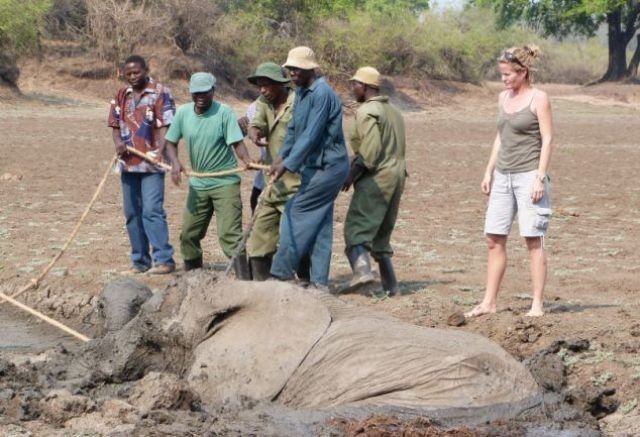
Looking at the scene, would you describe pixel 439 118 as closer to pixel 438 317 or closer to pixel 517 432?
pixel 438 317

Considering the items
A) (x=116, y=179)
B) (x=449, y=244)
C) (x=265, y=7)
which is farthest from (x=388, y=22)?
(x=449, y=244)

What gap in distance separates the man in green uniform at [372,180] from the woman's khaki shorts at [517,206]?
1197mm

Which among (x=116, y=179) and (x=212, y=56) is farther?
(x=212, y=56)

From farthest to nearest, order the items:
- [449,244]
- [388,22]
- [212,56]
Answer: [388,22], [212,56], [449,244]

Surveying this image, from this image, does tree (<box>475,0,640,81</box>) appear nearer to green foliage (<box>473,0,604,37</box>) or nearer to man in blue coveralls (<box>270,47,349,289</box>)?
green foliage (<box>473,0,604,37</box>)

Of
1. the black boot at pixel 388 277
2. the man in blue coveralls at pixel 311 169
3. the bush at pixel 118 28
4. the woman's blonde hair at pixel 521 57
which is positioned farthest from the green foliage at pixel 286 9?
the woman's blonde hair at pixel 521 57

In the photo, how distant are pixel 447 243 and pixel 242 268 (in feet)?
9.45

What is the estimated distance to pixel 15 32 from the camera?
2867 cm

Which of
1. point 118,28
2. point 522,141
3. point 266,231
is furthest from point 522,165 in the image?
point 118,28

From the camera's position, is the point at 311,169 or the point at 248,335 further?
the point at 311,169

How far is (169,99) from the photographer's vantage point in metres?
9.32

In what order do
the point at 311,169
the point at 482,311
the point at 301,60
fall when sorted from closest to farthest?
1. the point at 482,311
2. the point at 301,60
3. the point at 311,169

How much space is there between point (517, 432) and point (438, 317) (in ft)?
6.86

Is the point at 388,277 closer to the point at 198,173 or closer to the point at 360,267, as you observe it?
the point at 360,267
